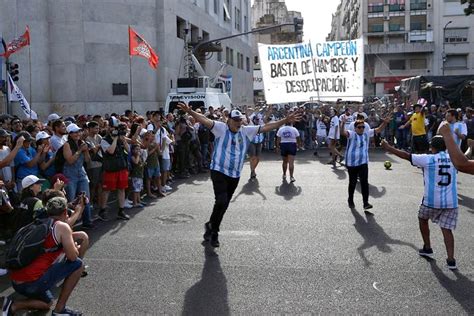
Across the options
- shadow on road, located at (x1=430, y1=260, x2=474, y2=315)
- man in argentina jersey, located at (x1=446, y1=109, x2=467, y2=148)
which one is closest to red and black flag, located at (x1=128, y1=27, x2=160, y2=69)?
man in argentina jersey, located at (x1=446, y1=109, x2=467, y2=148)

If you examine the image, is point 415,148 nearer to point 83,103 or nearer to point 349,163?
point 349,163

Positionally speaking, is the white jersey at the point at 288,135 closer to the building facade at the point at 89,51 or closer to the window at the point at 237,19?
the building facade at the point at 89,51

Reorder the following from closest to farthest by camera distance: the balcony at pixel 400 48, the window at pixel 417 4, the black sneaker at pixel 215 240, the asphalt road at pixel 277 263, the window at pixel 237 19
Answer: the asphalt road at pixel 277 263
the black sneaker at pixel 215 240
the window at pixel 237 19
the balcony at pixel 400 48
the window at pixel 417 4

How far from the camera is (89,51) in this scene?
29000mm

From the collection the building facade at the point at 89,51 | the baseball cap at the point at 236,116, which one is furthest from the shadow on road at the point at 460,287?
the building facade at the point at 89,51

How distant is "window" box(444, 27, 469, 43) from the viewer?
65.0 m

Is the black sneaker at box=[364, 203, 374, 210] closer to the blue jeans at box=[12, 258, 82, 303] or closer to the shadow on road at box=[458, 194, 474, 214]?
the shadow on road at box=[458, 194, 474, 214]

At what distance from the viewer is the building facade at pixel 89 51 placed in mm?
28016

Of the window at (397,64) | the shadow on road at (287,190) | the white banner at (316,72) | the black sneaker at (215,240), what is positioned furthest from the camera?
the window at (397,64)

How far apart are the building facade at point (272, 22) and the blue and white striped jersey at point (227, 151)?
239 ft

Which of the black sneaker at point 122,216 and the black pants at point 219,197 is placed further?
the black sneaker at point 122,216

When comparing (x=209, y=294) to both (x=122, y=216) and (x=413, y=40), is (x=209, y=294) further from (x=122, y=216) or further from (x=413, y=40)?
(x=413, y=40)

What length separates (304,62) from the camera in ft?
63.5

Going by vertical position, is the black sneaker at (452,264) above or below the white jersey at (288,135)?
below
